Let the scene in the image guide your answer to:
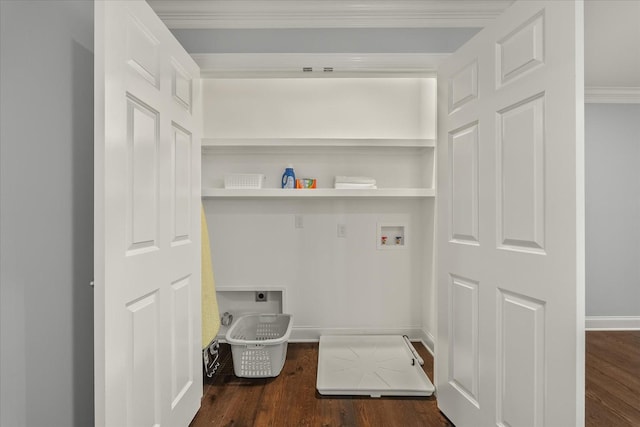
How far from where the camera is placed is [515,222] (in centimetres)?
141

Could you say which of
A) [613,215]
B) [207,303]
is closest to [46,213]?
[207,303]

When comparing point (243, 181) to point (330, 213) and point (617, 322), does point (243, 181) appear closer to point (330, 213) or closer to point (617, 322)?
point (330, 213)

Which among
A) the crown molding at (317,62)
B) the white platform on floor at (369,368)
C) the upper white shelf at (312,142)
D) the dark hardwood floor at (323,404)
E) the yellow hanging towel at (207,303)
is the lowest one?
the dark hardwood floor at (323,404)

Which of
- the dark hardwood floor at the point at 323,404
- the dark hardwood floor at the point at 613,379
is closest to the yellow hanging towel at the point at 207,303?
the dark hardwood floor at the point at 323,404

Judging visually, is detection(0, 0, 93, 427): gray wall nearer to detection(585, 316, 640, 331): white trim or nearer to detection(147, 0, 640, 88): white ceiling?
detection(147, 0, 640, 88): white ceiling

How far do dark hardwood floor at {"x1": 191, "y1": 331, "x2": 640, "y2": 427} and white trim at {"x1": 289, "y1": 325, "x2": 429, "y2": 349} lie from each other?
1.29 ft

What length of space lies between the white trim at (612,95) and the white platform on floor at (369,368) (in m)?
3.24

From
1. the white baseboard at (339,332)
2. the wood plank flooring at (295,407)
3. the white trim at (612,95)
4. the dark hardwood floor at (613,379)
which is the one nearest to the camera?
the wood plank flooring at (295,407)

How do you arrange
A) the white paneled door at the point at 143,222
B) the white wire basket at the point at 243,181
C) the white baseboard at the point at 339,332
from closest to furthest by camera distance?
the white paneled door at the point at 143,222, the white wire basket at the point at 243,181, the white baseboard at the point at 339,332

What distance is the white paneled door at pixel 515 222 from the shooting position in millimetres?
1168

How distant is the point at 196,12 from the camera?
2203mm

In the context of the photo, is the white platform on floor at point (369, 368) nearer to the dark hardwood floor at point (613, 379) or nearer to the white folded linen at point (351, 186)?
the dark hardwood floor at point (613, 379)

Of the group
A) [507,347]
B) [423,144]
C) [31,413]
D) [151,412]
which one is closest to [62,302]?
[31,413]

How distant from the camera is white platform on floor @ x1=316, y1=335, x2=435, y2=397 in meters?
2.17
